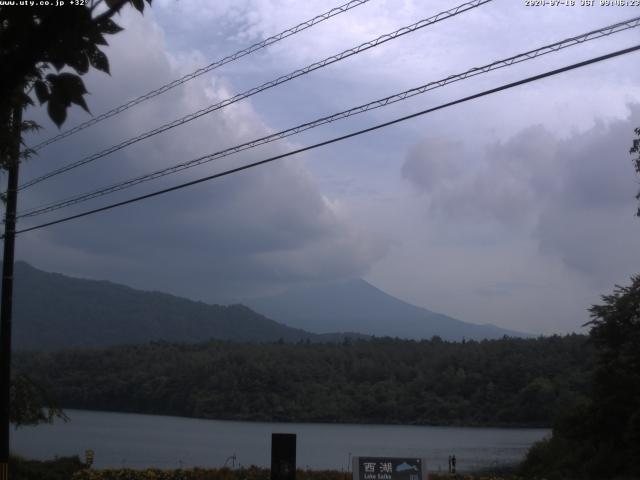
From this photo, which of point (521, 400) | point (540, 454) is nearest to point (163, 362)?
point (521, 400)

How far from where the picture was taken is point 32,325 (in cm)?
14662

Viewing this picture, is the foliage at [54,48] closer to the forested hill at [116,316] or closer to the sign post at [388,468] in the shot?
the sign post at [388,468]

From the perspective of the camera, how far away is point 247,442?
33375 mm

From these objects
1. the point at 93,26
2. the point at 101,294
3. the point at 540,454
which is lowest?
the point at 540,454

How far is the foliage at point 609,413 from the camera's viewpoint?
2280 cm

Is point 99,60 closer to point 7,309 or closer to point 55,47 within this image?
point 55,47

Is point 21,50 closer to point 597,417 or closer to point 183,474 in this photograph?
point 183,474

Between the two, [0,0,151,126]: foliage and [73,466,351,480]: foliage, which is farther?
[73,466,351,480]: foliage

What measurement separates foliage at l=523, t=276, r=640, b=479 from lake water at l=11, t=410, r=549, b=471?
2582 mm

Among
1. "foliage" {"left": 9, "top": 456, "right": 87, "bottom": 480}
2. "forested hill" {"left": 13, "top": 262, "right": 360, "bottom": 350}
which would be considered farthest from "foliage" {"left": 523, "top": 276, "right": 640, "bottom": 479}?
"forested hill" {"left": 13, "top": 262, "right": 360, "bottom": 350}

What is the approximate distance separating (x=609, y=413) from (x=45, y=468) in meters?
15.9

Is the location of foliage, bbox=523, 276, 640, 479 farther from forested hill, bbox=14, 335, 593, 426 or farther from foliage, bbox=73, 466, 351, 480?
foliage, bbox=73, 466, 351, 480

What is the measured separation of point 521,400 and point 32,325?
125 metres

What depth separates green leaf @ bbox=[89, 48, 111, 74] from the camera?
4543mm
